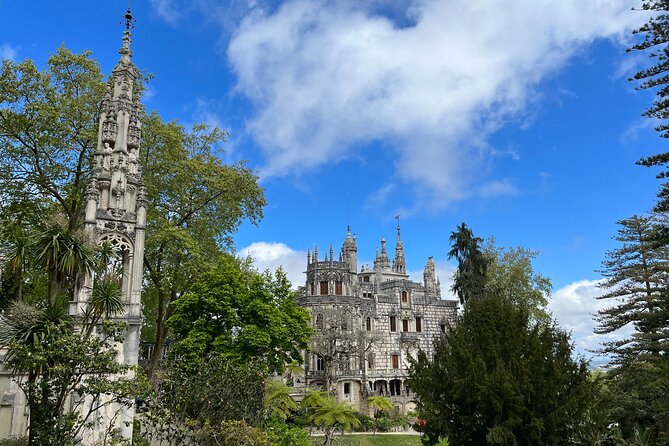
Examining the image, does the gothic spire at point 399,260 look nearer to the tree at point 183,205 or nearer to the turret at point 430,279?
the turret at point 430,279

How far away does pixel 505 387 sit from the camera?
13328 mm

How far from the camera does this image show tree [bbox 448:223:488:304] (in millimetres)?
36094

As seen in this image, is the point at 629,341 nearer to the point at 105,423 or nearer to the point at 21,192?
the point at 105,423

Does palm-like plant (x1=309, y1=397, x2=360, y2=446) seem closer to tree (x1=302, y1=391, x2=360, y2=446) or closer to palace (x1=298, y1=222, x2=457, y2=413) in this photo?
tree (x1=302, y1=391, x2=360, y2=446)

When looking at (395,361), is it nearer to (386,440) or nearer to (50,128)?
(386,440)

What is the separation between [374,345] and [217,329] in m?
29.7

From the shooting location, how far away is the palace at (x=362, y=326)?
45.3 m

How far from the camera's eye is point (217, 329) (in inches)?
942

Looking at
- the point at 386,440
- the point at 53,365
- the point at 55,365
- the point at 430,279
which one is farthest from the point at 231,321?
the point at 430,279

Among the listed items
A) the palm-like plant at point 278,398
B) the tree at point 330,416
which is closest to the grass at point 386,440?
the tree at point 330,416

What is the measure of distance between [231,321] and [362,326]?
27.8 m

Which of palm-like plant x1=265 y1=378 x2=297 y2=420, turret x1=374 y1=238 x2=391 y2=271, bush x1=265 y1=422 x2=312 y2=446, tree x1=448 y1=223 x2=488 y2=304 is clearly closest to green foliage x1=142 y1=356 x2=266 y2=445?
bush x1=265 y1=422 x2=312 y2=446

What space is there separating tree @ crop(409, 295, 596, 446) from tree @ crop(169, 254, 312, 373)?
9175mm

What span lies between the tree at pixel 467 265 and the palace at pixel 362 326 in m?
11.1
